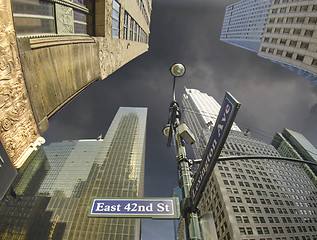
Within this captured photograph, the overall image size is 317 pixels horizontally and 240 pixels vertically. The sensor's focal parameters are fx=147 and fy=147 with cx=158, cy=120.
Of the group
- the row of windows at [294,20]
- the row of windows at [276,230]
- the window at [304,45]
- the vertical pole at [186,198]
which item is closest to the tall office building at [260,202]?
the row of windows at [276,230]

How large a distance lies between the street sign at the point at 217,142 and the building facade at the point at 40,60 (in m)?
5.47

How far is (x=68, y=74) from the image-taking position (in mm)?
7930

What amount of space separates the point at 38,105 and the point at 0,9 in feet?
10.3

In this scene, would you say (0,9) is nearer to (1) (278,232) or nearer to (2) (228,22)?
(1) (278,232)

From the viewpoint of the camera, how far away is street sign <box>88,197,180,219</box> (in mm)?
3558

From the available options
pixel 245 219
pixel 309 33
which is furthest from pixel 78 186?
pixel 309 33

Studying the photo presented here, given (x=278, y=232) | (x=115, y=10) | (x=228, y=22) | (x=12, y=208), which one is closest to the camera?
(x=115, y=10)

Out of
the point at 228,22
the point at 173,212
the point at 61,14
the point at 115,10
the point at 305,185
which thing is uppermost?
the point at 228,22

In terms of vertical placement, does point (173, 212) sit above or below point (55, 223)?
above

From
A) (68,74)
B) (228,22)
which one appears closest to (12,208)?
(68,74)

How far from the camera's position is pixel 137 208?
12.3 ft

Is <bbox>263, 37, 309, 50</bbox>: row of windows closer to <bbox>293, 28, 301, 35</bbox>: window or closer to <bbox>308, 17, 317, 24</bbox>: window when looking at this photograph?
<bbox>293, 28, 301, 35</bbox>: window

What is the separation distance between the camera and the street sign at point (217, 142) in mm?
2666

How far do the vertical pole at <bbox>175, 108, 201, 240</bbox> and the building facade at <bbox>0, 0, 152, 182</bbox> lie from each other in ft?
16.6
